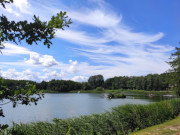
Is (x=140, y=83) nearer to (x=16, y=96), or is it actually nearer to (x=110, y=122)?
(x=110, y=122)

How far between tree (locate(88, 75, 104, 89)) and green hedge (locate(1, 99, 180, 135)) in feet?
363

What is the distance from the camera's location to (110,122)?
8039 mm

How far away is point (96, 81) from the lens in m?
124

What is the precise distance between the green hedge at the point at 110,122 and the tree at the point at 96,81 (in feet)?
363

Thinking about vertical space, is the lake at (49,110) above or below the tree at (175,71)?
below

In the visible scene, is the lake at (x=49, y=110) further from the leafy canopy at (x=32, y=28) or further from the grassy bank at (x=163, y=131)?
the leafy canopy at (x=32, y=28)

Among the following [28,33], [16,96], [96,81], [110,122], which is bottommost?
[110,122]

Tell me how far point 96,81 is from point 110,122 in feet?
380

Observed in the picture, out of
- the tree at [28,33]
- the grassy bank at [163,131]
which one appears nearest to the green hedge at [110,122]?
the grassy bank at [163,131]

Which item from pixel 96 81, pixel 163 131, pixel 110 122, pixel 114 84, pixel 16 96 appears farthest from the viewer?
pixel 96 81

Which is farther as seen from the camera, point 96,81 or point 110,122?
point 96,81

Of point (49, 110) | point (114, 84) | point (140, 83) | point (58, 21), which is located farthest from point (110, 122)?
point (114, 84)

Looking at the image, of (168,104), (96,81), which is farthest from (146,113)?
(96,81)

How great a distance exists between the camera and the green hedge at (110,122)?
685 centimetres
